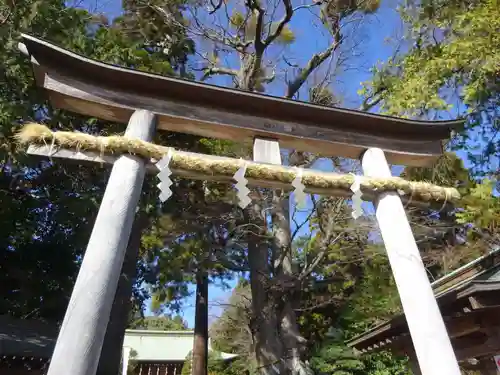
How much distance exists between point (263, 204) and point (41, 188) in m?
4.69

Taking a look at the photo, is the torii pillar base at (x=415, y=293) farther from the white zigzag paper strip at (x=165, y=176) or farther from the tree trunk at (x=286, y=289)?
the tree trunk at (x=286, y=289)

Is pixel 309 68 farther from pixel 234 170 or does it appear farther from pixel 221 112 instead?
pixel 234 170

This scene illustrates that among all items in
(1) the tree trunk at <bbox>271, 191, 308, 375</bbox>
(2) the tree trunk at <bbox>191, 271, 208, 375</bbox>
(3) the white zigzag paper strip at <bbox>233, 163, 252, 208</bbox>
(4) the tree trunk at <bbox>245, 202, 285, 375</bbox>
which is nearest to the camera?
(3) the white zigzag paper strip at <bbox>233, 163, 252, 208</bbox>

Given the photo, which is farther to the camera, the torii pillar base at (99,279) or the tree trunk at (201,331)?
the tree trunk at (201,331)

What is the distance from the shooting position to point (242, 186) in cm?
326

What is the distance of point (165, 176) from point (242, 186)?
2.09ft

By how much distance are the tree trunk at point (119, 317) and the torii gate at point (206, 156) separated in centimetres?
440

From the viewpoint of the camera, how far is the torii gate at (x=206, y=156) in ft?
8.26

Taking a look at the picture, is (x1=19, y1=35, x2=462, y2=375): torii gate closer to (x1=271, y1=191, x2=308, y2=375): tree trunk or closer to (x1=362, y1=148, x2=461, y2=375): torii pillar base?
(x1=362, y1=148, x2=461, y2=375): torii pillar base

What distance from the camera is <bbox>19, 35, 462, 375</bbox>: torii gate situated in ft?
8.26

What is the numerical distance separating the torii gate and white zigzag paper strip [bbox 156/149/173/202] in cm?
6

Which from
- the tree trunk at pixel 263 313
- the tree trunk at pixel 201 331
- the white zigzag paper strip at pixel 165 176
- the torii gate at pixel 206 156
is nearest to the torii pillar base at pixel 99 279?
the torii gate at pixel 206 156

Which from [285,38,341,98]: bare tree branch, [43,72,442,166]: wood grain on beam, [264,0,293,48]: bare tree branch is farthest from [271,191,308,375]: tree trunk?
[43,72,442,166]: wood grain on beam

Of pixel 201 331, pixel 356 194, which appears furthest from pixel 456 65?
pixel 201 331
